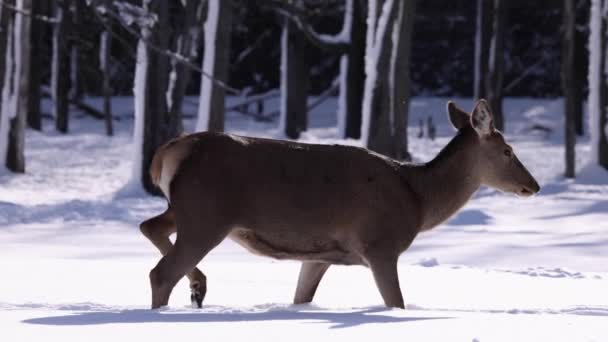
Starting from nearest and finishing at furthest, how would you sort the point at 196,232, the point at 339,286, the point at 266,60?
the point at 196,232, the point at 339,286, the point at 266,60

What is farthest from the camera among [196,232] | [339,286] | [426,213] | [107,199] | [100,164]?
[100,164]

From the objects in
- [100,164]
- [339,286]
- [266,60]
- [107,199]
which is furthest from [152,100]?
[266,60]

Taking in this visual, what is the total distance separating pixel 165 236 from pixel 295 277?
2.43 metres

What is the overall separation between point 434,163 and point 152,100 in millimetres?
12569

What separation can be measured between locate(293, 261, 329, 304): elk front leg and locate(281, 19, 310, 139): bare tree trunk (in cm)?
2457

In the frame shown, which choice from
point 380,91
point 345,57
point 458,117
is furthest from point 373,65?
point 458,117

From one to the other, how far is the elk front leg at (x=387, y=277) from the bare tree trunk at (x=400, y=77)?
14.1 m

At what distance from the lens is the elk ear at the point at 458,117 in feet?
25.2

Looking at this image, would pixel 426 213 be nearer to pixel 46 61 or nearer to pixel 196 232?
pixel 196 232

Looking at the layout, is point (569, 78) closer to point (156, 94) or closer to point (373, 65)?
point (373, 65)

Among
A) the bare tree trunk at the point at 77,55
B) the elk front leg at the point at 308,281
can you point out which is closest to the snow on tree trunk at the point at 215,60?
the bare tree trunk at the point at 77,55

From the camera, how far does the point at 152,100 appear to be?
64.7 ft

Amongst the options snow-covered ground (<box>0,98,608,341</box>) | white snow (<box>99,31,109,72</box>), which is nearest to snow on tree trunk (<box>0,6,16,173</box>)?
snow-covered ground (<box>0,98,608,341</box>)

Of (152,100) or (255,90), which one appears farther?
(255,90)
